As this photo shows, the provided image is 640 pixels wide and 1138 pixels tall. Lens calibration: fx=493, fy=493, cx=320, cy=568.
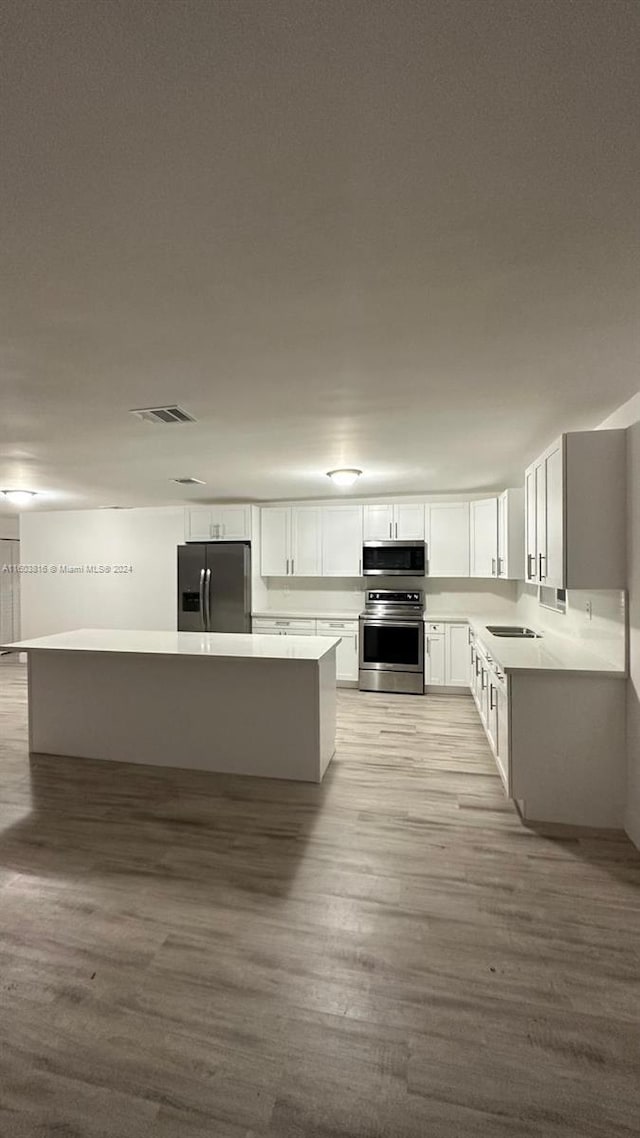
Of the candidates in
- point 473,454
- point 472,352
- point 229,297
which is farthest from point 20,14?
point 473,454

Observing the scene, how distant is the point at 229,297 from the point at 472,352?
3.37 ft

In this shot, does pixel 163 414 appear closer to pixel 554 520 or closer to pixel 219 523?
pixel 554 520

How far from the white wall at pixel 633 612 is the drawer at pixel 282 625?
3.90 m

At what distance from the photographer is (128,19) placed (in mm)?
773

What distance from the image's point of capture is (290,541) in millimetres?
6465

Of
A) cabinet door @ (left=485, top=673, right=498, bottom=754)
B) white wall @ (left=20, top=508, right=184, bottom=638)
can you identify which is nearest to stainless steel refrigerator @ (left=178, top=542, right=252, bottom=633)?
white wall @ (left=20, top=508, right=184, bottom=638)

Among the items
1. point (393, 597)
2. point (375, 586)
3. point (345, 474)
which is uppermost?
point (345, 474)

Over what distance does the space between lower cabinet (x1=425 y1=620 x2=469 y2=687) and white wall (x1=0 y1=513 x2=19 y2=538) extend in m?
7.30

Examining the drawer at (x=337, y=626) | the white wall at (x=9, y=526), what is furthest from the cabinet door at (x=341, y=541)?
the white wall at (x=9, y=526)

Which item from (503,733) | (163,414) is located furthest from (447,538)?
(163,414)

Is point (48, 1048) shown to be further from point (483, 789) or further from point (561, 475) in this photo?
point (561, 475)

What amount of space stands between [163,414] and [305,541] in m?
3.67

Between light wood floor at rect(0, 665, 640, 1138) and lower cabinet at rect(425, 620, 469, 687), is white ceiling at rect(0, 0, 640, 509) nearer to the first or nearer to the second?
light wood floor at rect(0, 665, 640, 1138)

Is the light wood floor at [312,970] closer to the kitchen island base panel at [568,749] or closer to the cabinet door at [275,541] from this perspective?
the kitchen island base panel at [568,749]
